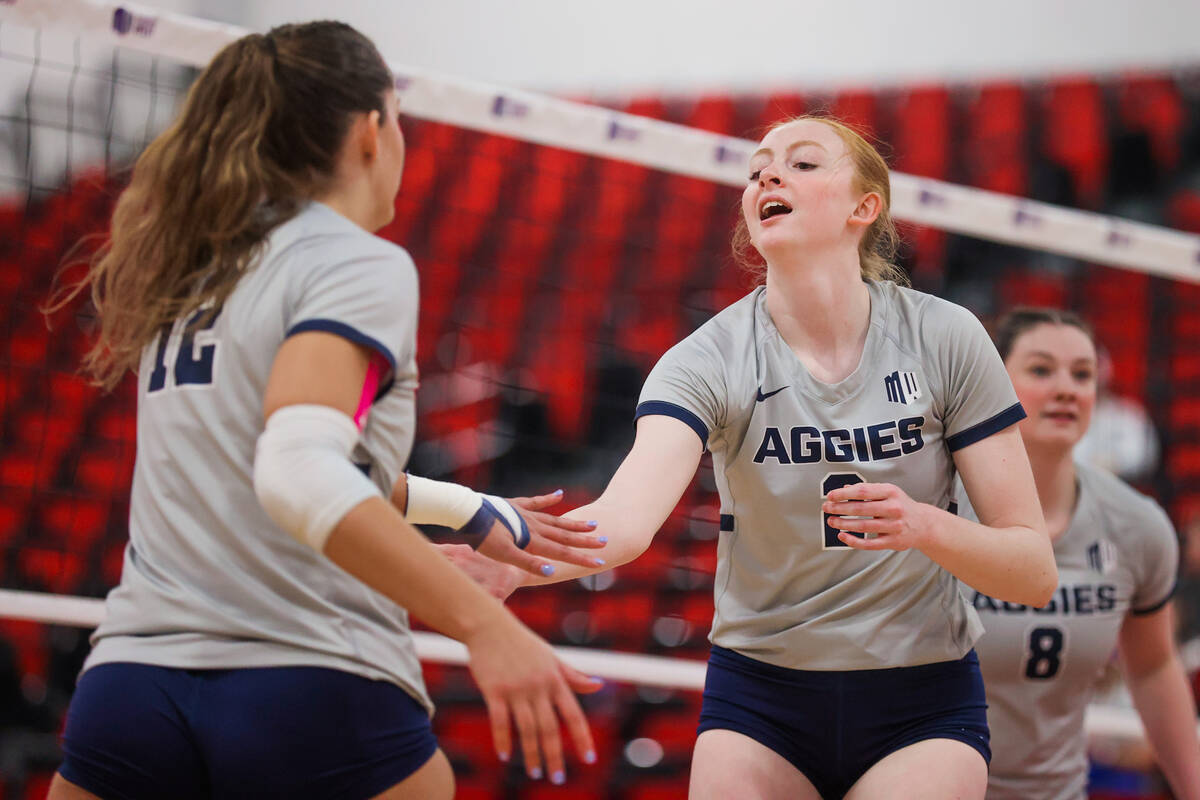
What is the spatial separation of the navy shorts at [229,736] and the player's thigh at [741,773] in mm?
691

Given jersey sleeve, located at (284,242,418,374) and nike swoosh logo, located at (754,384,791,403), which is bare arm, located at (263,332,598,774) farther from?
nike swoosh logo, located at (754,384,791,403)

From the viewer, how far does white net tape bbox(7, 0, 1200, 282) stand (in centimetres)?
325

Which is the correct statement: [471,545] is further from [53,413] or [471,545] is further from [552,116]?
[53,413]

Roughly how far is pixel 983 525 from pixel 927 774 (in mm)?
419

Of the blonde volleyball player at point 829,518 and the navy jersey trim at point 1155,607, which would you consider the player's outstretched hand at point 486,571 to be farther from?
the navy jersey trim at point 1155,607

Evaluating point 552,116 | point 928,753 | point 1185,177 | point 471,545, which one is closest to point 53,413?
point 552,116

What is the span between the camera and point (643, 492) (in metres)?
1.94

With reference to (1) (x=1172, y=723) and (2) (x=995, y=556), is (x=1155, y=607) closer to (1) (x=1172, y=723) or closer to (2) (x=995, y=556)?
(1) (x=1172, y=723)

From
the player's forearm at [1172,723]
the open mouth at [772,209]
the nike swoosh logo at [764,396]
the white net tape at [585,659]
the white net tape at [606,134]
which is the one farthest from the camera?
the white net tape at [585,659]

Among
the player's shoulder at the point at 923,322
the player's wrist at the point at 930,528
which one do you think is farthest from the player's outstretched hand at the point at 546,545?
the player's shoulder at the point at 923,322

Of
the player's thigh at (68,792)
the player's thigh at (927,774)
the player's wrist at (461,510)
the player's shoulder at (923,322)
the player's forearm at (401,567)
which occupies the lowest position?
the player's thigh at (927,774)

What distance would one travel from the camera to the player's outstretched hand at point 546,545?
1711 mm

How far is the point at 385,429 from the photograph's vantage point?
1470 millimetres

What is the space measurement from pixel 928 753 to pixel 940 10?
694 cm
